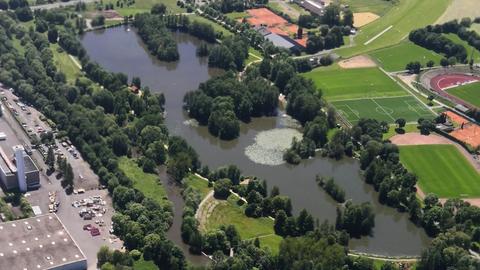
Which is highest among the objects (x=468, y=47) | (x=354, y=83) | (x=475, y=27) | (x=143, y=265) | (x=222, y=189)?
(x=475, y=27)

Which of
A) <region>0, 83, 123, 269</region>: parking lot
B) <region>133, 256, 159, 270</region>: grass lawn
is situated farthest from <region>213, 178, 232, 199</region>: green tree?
<region>133, 256, 159, 270</region>: grass lawn

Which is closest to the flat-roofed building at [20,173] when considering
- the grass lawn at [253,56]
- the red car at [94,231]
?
the red car at [94,231]

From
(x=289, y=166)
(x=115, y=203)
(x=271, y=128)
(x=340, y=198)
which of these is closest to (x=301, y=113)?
(x=271, y=128)

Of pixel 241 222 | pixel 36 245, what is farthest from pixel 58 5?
pixel 36 245

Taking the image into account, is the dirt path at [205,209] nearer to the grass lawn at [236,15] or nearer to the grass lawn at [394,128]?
the grass lawn at [394,128]

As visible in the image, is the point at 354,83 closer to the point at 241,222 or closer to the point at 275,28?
the point at 275,28
